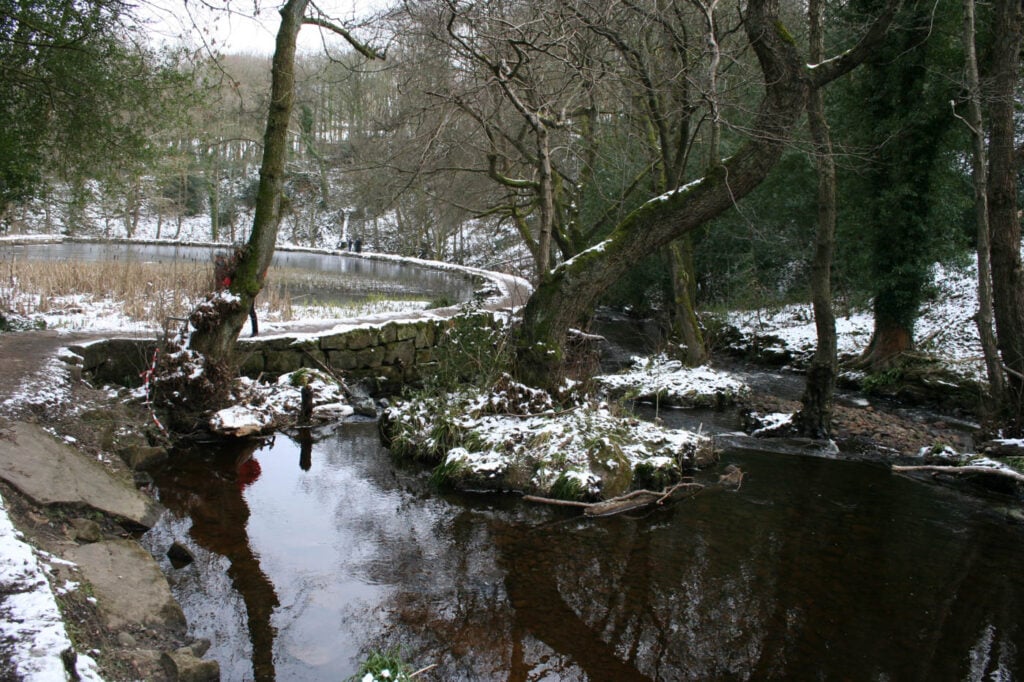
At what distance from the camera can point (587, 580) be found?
15.2 feet

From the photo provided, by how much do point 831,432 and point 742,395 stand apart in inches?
78.6

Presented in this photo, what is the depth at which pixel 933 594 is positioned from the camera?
4.62m

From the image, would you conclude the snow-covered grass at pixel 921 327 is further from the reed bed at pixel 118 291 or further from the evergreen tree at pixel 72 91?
the evergreen tree at pixel 72 91

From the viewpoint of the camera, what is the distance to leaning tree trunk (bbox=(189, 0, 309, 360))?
7.27m

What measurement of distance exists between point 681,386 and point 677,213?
12.5ft

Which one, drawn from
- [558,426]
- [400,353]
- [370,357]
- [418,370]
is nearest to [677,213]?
[558,426]

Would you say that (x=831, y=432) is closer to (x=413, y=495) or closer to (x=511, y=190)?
(x=413, y=495)

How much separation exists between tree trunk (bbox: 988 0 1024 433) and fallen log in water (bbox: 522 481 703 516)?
4065 mm

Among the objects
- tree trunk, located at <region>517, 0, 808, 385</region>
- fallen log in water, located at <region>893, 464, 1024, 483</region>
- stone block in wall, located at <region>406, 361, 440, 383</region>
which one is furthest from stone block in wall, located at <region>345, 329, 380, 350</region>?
fallen log in water, located at <region>893, 464, 1024, 483</region>

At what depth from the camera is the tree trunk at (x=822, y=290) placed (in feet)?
26.5

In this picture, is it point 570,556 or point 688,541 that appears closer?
point 570,556

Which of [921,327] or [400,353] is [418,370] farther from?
[921,327]

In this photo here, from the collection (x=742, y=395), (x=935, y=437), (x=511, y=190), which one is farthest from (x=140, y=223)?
(x=935, y=437)

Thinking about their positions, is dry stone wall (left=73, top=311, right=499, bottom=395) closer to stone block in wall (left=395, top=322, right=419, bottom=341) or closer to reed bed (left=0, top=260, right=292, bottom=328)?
stone block in wall (left=395, top=322, right=419, bottom=341)
